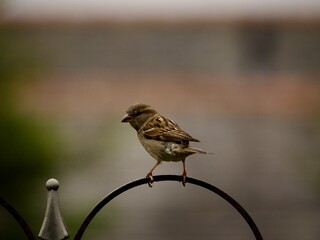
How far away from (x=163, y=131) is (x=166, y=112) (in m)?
7.53

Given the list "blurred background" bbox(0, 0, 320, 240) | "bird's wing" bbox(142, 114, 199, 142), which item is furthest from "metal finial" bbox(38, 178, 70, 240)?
"blurred background" bbox(0, 0, 320, 240)

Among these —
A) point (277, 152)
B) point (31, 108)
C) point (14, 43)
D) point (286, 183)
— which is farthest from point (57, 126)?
point (277, 152)

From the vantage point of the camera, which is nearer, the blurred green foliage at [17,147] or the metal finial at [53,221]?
the metal finial at [53,221]

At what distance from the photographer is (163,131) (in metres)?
3.76

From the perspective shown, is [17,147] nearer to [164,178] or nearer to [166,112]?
[164,178]

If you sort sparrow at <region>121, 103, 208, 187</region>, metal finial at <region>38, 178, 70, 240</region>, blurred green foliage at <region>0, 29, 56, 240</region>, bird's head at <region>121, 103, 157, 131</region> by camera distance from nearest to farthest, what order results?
1. metal finial at <region>38, 178, 70, 240</region>
2. sparrow at <region>121, 103, 208, 187</region>
3. bird's head at <region>121, 103, 157, 131</region>
4. blurred green foliage at <region>0, 29, 56, 240</region>

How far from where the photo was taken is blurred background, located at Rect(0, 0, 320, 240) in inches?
227

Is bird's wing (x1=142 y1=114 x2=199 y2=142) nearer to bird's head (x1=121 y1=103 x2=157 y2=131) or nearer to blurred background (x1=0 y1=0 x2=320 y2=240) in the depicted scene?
bird's head (x1=121 y1=103 x2=157 y2=131)

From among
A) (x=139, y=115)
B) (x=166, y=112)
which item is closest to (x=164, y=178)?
(x=139, y=115)

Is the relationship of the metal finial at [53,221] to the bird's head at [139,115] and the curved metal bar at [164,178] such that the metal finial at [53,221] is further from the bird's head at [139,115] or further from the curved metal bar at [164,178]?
the bird's head at [139,115]

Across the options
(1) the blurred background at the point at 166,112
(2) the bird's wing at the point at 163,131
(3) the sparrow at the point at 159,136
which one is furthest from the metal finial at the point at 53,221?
(1) the blurred background at the point at 166,112

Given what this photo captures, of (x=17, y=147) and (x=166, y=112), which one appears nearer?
(x=17, y=147)

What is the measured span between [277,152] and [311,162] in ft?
7.56

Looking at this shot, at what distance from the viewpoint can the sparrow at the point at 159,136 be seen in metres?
3.64
